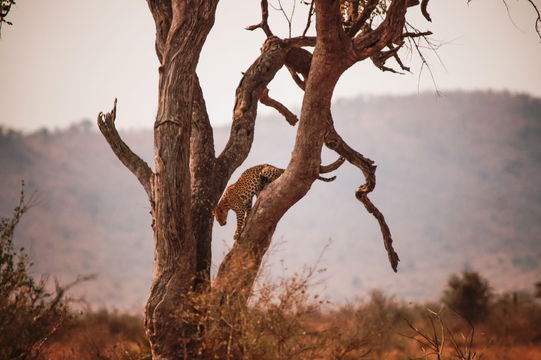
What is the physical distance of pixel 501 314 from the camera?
596 inches

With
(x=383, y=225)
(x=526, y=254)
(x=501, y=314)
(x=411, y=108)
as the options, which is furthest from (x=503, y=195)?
(x=383, y=225)

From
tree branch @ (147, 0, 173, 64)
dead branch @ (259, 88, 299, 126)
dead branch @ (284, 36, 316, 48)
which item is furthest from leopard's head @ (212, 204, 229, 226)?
tree branch @ (147, 0, 173, 64)

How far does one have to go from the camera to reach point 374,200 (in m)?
58.2

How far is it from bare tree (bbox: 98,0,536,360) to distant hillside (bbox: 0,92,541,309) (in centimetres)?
3869

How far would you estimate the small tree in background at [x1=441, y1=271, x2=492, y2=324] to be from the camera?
15906 mm

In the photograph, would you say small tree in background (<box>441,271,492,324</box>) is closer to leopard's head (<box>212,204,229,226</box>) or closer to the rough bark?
leopard's head (<box>212,204,229,226</box>)

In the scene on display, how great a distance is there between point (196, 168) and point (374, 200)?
174 feet

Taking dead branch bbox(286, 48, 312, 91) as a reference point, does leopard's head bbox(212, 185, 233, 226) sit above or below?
below

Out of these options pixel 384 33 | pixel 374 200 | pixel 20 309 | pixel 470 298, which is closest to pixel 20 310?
pixel 20 309

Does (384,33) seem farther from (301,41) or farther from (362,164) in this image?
(362,164)

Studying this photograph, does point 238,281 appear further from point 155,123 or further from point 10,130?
point 10,130

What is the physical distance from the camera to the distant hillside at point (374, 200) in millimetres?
50000

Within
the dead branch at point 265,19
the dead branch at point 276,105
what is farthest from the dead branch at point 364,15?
the dead branch at point 276,105

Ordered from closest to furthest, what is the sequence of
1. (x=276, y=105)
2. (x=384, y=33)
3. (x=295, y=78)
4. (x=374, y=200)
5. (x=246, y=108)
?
(x=384, y=33)
(x=246, y=108)
(x=295, y=78)
(x=276, y=105)
(x=374, y=200)
